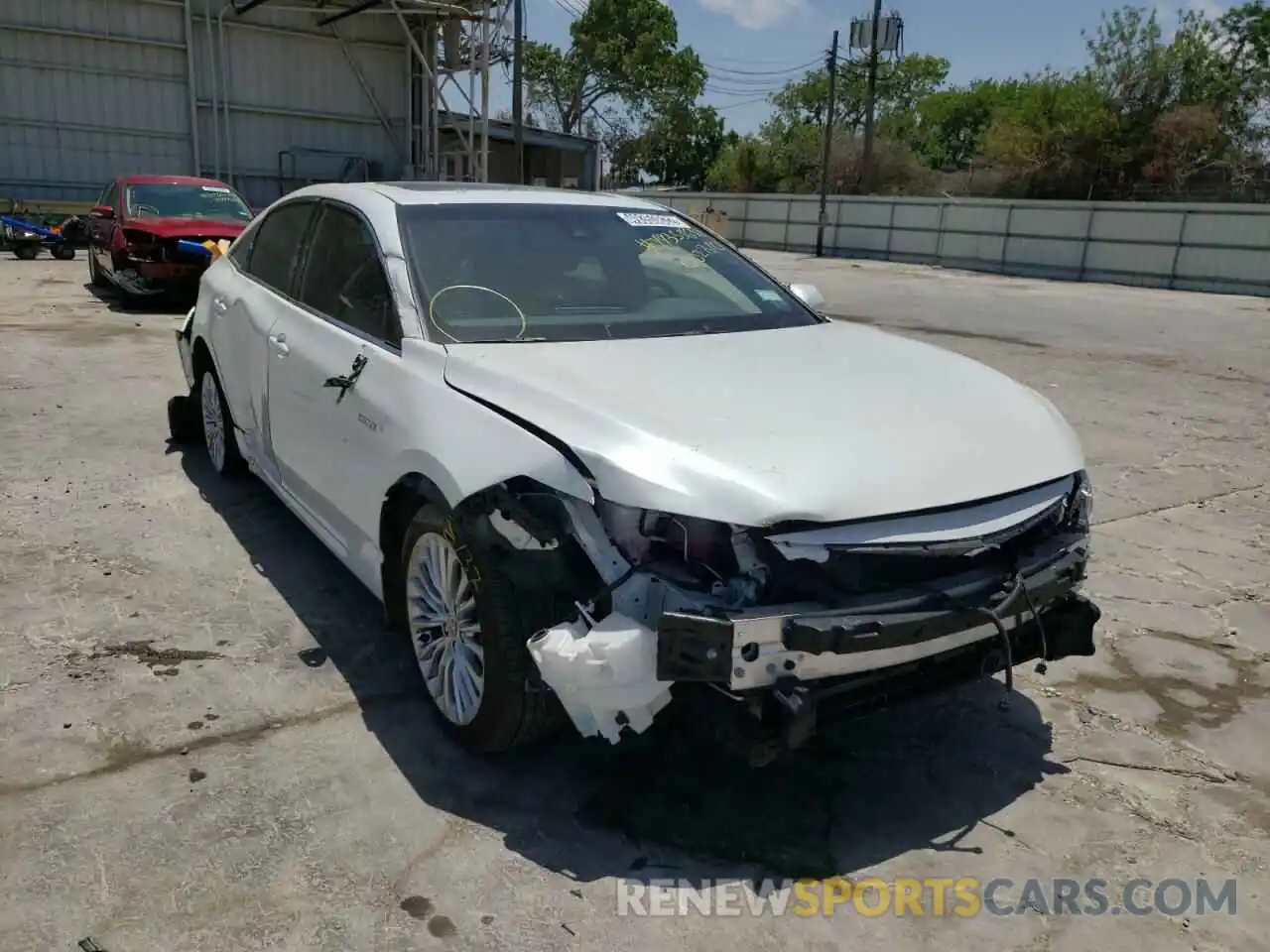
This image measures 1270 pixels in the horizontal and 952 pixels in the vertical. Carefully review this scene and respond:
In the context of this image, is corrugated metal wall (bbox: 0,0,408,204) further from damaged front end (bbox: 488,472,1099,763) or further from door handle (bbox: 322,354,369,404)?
damaged front end (bbox: 488,472,1099,763)

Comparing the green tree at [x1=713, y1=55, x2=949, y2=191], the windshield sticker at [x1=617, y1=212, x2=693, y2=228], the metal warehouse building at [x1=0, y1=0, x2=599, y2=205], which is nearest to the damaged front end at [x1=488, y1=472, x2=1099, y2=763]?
the windshield sticker at [x1=617, y1=212, x2=693, y2=228]

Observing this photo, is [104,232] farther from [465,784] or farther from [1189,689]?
[1189,689]

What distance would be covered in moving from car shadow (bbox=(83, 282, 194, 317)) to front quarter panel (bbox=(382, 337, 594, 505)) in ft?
34.0

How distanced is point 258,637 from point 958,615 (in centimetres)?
256

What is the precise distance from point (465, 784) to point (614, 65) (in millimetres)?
63236

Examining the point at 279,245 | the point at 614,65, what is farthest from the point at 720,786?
the point at 614,65

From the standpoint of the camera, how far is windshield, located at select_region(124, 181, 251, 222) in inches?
488

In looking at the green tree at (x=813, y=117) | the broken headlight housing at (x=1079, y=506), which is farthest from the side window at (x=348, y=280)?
the green tree at (x=813, y=117)

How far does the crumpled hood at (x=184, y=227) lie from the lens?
11461 millimetres

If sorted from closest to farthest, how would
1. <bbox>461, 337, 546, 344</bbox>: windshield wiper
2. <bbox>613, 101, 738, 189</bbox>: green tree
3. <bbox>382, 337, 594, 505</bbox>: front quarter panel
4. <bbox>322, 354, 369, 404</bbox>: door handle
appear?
<bbox>382, 337, 594, 505</bbox>: front quarter panel → <bbox>461, 337, 546, 344</bbox>: windshield wiper → <bbox>322, 354, 369, 404</bbox>: door handle → <bbox>613, 101, 738, 189</bbox>: green tree

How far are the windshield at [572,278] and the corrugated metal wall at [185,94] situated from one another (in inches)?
894

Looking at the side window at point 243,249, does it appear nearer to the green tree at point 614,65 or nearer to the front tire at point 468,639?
the front tire at point 468,639

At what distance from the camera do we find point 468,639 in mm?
2949

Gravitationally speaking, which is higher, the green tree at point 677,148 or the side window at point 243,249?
the green tree at point 677,148
